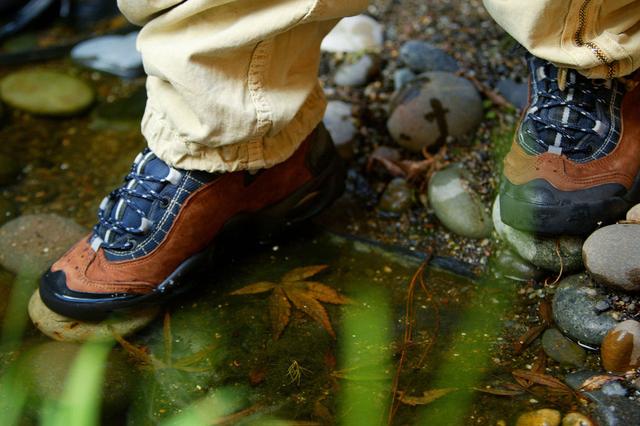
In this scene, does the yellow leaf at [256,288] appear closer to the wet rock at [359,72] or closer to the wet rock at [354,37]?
the wet rock at [359,72]

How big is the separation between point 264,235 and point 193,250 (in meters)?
0.20

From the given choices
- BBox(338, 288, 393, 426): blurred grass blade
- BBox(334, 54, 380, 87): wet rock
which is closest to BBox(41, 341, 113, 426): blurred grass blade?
BBox(338, 288, 393, 426): blurred grass blade

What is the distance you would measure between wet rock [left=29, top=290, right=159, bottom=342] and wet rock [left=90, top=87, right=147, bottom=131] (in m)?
0.87

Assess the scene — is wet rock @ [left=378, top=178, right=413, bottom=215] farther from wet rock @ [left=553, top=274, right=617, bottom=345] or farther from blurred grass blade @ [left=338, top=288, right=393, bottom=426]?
wet rock @ [left=553, top=274, right=617, bottom=345]

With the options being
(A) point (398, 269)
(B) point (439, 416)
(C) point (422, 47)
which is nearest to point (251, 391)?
(B) point (439, 416)

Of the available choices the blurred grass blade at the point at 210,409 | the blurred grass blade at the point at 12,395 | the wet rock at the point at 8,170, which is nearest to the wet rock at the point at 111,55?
the wet rock at the point at 8,170

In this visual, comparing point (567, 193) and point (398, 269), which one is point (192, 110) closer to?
point (398, 269)

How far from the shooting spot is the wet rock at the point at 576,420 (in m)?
1.15

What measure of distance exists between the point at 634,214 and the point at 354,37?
1.28m

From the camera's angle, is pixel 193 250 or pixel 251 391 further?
pixel 193 250

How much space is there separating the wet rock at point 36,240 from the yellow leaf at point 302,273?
57 centimetres

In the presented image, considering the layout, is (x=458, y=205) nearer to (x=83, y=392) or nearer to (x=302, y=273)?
(x=302, y=273)

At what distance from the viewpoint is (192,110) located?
4.41 feet

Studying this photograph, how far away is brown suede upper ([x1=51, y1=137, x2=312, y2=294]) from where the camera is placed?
1.49m
